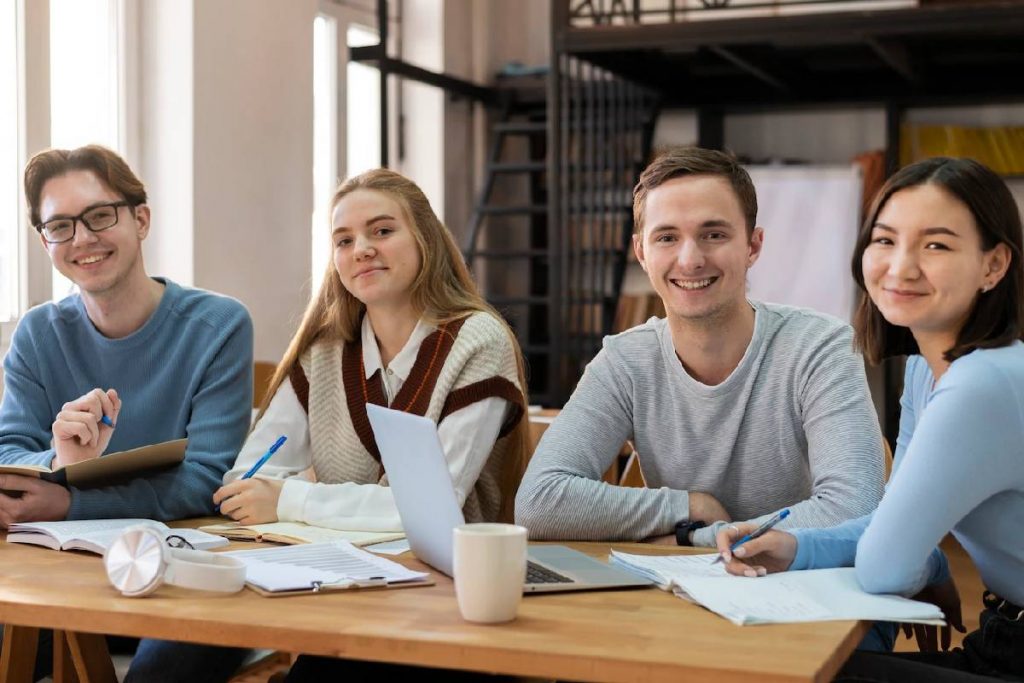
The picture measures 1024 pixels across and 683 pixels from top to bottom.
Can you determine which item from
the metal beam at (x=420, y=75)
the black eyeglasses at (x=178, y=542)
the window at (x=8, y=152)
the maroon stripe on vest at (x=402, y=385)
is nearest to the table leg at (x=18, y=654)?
the black eyeglasses at (x=178, y=542)

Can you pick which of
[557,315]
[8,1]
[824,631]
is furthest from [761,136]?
[824,631]

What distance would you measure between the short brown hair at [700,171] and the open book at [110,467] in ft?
2.93

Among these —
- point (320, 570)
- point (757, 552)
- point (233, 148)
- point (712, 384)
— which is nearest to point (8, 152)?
point (233, 148)

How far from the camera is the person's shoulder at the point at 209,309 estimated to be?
2.48m

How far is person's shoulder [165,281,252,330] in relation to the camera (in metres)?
2.48

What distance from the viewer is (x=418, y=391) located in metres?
2.29

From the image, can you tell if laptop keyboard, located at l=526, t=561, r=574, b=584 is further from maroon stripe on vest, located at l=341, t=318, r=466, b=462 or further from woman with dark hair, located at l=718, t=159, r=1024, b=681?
maroon stripe on vest, located at l=341, t=318, r=466, b=462

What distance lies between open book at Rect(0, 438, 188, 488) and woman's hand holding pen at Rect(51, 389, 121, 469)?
0.07m

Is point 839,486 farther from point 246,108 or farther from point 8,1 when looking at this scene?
point 246,108

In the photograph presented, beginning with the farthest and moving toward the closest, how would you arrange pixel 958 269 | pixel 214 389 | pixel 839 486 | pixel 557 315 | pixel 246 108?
pixel 557 315, pixel 246 108, pixel 214 389, pixel 839 486, pixel 958 269

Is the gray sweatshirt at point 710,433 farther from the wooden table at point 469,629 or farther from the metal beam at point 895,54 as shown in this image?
the metal beam at point 895,54

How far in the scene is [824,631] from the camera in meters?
1.40

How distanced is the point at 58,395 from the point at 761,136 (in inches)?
221

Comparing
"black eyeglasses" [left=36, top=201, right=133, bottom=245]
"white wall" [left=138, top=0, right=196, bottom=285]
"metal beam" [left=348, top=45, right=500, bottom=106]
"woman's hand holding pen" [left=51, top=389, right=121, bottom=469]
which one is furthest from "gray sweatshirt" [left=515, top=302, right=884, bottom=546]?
"metal beam" [left=348, top=45, right=500, bottom=106]
